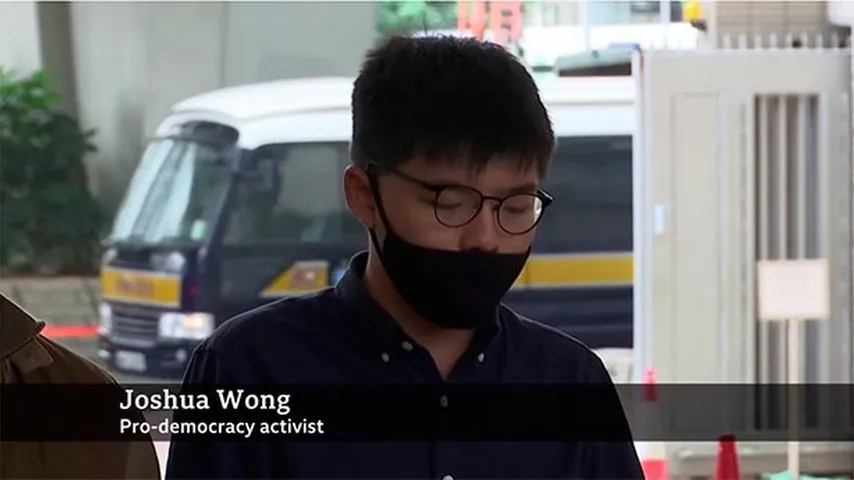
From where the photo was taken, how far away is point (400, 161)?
3.34ft

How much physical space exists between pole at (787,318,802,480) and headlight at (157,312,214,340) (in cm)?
119

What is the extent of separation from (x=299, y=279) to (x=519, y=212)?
174cm

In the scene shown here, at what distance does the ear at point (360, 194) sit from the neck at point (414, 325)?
1.3 inches

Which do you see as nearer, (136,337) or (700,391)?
(700,391)

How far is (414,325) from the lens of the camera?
1052mm

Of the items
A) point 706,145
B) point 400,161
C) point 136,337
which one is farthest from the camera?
point 136,337

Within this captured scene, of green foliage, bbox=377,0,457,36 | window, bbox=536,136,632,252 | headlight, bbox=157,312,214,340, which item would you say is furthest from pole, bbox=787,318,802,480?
headlight, bbox=157,312,214,340

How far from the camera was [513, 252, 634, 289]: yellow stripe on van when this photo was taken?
2.66m

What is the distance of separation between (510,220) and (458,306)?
86 millimetres

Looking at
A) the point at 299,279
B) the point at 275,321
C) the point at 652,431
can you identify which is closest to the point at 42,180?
the point at 299,279

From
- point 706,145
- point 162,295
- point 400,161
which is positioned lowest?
point 162,295

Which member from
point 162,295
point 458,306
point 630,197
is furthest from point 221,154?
point 458,306

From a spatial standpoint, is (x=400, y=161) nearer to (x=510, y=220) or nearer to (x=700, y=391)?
(x=510, y=220)

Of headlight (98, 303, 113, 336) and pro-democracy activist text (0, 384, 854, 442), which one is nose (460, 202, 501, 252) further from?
headlight (98, 303, 113, 336)
